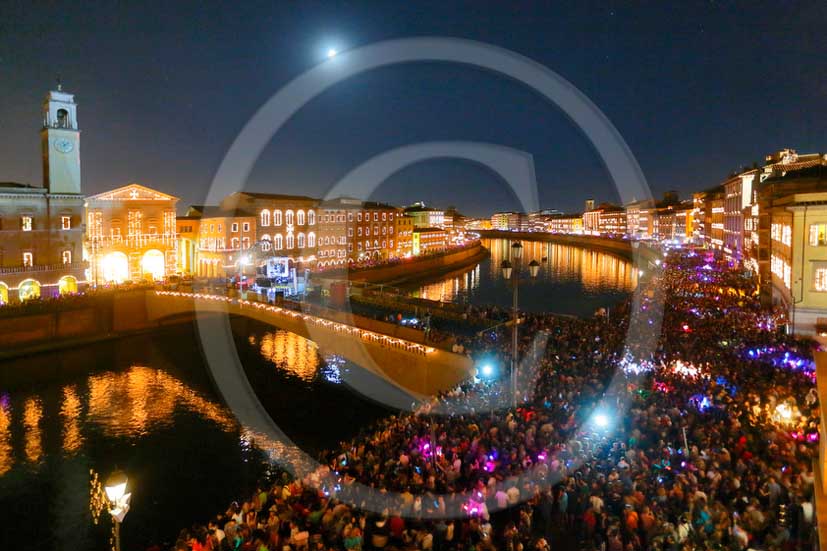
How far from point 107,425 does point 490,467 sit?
57.9 feet

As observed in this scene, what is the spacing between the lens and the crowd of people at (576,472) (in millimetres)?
8930

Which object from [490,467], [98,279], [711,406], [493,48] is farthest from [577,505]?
[98,279]

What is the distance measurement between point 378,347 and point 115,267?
33.8 m

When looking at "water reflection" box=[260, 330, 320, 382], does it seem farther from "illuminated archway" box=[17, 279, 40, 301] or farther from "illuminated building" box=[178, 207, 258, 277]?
"illuminated building" box=[178, 207, 258, 277]

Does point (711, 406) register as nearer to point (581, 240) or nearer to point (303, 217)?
point (303, 217)

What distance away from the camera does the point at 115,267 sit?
47562mm

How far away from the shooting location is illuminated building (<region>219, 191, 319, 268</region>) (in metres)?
58.8

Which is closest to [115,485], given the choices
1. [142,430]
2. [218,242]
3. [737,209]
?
[142,430]

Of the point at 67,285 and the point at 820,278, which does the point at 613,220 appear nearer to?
the point at 820,278

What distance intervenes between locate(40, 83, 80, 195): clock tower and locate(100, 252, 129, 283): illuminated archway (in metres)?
7.80

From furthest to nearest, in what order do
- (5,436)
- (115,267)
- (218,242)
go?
(218,242)
(115,267)
(5,436)

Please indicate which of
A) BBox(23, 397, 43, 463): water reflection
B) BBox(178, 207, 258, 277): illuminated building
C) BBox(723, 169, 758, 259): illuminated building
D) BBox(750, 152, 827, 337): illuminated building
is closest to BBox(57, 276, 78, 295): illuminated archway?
BBox(178, 207, 258, 277): illuminated building

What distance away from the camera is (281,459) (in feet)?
61.5

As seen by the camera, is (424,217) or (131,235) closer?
(131,235)
